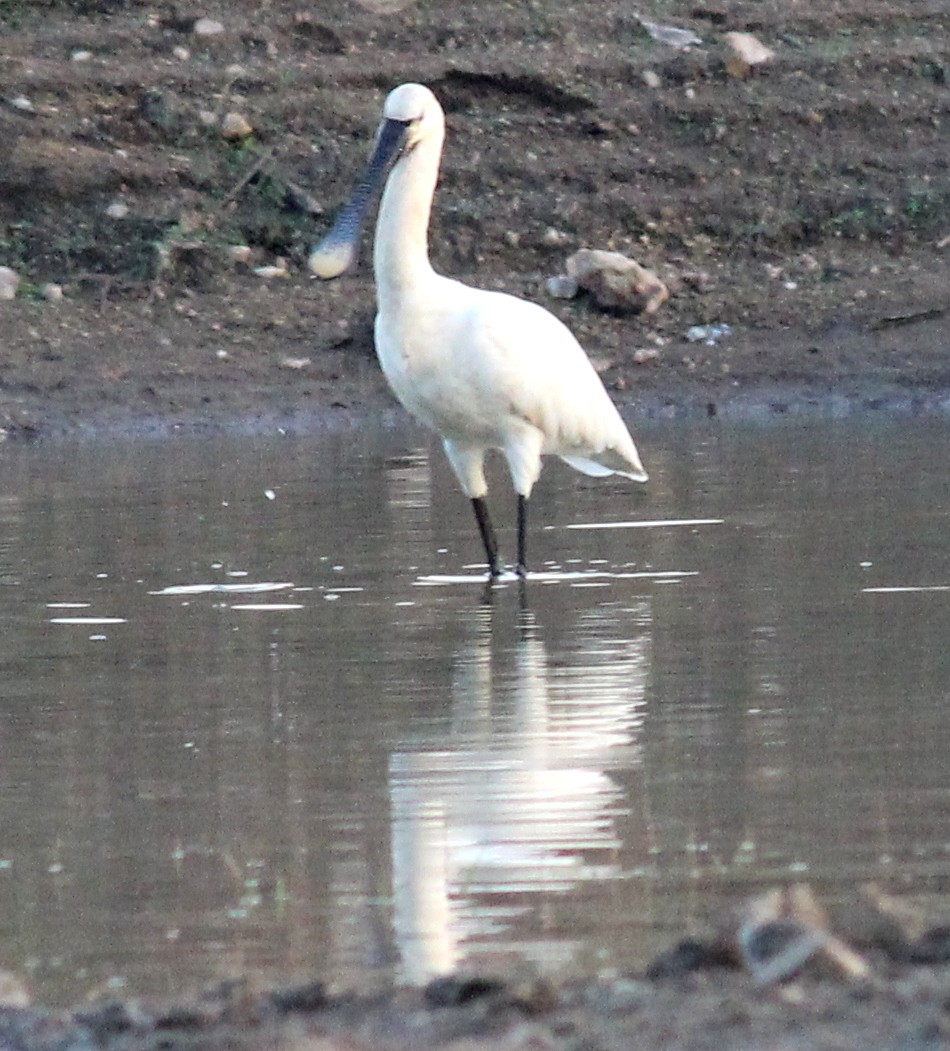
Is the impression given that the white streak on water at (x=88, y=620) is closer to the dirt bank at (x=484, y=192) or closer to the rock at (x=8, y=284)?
the dirt bank at (x=484, y=192)

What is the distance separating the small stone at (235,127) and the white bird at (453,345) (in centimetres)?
979

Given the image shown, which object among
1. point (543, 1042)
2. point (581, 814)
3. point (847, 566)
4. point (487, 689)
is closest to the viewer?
point (543, 1042)

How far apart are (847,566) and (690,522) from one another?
5.80 ft

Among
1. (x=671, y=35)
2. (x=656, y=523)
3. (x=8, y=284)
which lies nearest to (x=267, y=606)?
(x=656, y=523)

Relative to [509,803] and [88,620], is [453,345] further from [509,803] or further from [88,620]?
[509,803]

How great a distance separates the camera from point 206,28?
21.2m

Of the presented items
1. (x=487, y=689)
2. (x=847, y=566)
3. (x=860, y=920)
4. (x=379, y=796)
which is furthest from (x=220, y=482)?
(x=860, y=920)

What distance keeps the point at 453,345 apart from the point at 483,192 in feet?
34.3

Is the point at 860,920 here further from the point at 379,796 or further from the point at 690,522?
the point at 690,522

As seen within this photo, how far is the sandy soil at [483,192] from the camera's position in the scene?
17484 mm

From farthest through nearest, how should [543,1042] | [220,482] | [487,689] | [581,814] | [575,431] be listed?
[220,482] < [575,431] < [487,689] < [581,814] < [543,1042]

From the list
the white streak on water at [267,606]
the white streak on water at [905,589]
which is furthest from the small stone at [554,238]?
the white streak on water at [905,589]

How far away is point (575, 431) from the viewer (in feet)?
35.2

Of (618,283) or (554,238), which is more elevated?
(554,238)
